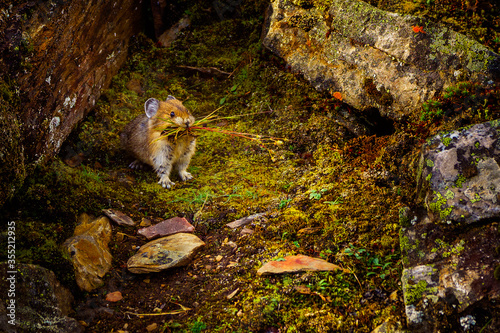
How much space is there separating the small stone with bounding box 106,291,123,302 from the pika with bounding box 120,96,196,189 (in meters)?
2.53

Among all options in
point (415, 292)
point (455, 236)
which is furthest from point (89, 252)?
point (455, 236)

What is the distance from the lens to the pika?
6.60m

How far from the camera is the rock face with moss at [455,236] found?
9.48ft

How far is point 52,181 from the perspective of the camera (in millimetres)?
5059

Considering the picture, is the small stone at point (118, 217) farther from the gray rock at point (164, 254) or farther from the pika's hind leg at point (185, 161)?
the pika's hind leg at point (185, 161)

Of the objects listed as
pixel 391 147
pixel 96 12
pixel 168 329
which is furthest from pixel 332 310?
pixel 96 12

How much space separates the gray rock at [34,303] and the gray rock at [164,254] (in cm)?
88

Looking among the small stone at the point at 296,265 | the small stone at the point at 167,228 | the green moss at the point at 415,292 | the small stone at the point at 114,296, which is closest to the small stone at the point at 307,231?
the small stone at the point at 296,265

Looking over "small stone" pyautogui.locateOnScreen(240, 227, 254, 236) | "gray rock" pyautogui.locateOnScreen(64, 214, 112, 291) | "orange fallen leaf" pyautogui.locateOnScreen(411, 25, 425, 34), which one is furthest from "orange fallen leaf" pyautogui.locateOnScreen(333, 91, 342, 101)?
"gray rock" pyautogui.locateOnScreen(64, 214, 112, 291)

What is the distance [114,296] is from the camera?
13.6 feet

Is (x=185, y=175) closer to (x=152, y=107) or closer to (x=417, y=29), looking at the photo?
(x=152, y=107)

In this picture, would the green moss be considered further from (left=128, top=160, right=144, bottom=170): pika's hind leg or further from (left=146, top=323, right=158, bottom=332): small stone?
(left=128, top=160, right=144, bottom=170): pika's hind leg

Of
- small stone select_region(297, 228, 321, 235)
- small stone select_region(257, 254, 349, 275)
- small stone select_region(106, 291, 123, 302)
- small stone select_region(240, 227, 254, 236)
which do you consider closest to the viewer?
small stone select_region(257, 254, 349, 275)

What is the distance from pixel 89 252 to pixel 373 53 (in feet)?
16.2
